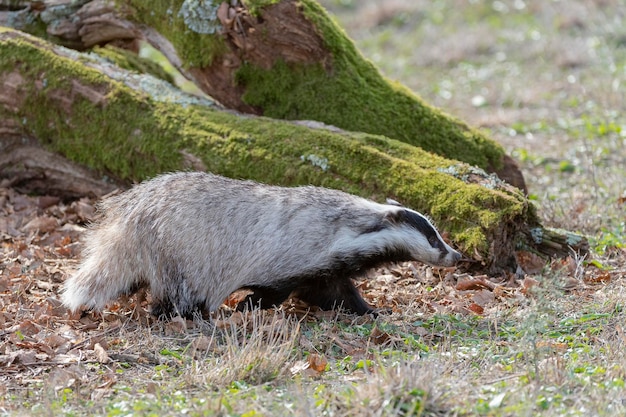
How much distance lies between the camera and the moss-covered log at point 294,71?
8031mm

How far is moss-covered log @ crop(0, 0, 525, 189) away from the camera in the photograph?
26.3ft

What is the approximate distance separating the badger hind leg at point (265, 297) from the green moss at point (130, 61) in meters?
3.77

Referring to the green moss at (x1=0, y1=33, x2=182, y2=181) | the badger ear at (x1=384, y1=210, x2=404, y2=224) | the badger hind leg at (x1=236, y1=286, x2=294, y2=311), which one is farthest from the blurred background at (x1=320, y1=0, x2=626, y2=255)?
the green moss at (x1=0, y1=33, x2=182, y2=181)

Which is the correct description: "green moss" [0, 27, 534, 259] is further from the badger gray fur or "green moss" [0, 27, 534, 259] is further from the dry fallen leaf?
the badger gray fur

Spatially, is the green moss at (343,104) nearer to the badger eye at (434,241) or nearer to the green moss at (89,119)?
the green moss at (89,119)

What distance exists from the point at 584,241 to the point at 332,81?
2.84 meters

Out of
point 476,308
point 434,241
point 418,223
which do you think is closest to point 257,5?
point 418,223

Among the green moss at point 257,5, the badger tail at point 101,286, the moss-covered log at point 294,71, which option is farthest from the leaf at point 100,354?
the green moss at point 257,5

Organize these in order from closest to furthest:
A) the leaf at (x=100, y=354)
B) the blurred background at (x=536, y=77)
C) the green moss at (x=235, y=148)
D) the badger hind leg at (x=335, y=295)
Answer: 1. the leaf at (x=100, y=354)
2. the badger hind leg at (x=335, y=295)
3. the green moss at (x=235, y=148)
4. the blurred background at (x=536, y=77)

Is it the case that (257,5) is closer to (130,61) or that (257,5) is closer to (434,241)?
(130,61)

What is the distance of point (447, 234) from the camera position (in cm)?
Result: 684

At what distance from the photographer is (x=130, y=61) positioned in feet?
30.1

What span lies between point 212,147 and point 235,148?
218 millimetres

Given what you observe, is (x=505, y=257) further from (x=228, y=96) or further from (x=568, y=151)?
(x=568, y=151)
